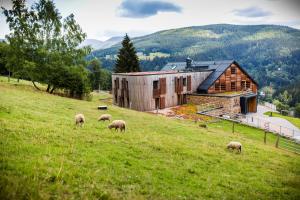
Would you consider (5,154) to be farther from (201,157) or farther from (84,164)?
(201,157)

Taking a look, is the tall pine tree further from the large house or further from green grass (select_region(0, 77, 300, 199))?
green grass (select_region(0, 77, 300, 199))

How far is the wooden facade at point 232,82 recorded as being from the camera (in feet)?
190

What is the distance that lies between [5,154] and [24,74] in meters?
36.6

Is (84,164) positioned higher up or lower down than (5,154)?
lower down

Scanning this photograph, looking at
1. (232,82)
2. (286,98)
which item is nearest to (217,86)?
(232,82)

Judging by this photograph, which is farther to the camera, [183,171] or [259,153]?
[259,153]

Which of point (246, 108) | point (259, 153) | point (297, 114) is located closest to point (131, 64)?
point (246, 108)

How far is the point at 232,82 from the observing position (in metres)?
61.8

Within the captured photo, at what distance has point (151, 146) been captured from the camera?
1559 cm

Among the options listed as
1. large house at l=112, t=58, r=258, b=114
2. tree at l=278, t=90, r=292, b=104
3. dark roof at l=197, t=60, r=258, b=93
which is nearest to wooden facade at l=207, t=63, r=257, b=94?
large house at l=112, t=58, r=258, b=114

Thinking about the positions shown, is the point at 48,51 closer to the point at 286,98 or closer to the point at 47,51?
the point at 47,51

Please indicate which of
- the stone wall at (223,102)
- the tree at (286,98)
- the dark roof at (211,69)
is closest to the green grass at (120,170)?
the stone wall at (223,102)

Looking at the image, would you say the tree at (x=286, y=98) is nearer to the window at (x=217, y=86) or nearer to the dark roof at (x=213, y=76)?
the dark roof at (x=213, y=76)

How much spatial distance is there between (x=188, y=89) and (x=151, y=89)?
1088 cm
